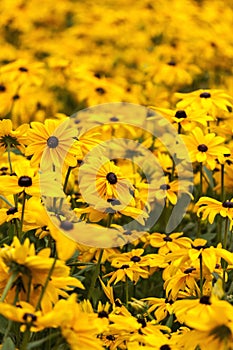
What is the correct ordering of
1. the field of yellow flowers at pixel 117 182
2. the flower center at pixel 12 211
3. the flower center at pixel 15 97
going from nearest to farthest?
the field of yellow flowers at pixel 117 182 → the flower center at pixel 12 211 → the flower center at pixel 15 97

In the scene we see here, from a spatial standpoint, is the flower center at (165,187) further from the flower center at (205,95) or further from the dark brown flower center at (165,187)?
the flower center at (205,95)

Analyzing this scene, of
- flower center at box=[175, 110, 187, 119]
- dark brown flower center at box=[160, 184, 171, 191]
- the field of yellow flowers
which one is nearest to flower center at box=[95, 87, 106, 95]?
the field of yellow flowers

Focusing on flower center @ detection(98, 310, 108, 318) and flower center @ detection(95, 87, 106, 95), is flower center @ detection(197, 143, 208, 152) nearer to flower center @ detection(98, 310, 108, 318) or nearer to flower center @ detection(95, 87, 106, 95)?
flower center @ detection(98, 310, 108, 318)

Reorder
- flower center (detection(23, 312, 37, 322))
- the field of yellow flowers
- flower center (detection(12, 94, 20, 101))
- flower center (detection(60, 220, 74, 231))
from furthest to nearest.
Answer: flower center (detection(12, 94, 20, 101)), flower center (detection(60, 220, 74, 231)), the field of yellow flowers, flower center (detection(23, 312, 37, 322))

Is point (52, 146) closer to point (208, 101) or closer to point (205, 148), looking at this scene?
point (205, 148)

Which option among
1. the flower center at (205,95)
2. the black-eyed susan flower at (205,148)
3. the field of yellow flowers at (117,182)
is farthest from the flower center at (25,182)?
the flower center at (205,95)

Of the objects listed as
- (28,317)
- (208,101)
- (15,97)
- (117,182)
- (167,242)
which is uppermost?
Answer: (28,317)

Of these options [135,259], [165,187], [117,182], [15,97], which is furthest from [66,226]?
[15,97]
